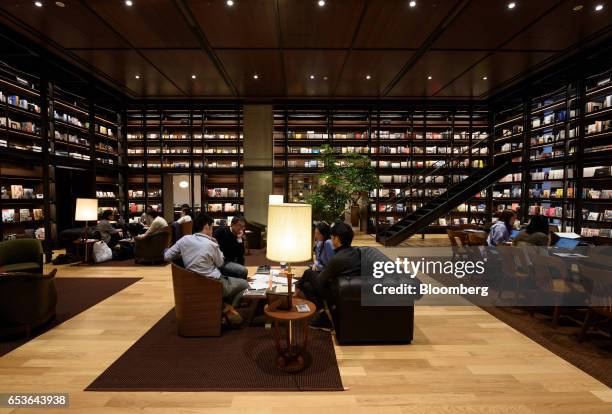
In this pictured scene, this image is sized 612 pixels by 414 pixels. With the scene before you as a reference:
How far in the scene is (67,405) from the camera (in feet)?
7.32

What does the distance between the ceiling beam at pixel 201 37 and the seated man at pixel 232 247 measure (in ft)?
11.1

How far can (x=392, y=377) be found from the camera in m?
2.58

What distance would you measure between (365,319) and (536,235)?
2812 mm

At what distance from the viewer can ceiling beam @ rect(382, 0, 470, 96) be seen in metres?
4.83

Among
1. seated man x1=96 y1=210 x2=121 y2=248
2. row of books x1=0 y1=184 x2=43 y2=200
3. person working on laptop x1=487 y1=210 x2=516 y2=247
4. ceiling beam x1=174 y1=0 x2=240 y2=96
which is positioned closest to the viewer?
ceiling beam x1=174 y1=0 x2=240 y2=96

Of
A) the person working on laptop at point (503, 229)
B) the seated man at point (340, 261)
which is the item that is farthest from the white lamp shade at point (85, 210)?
the person working on laptop at point (503, 229)

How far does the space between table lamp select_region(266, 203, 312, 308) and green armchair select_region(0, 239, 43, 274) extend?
4.25m

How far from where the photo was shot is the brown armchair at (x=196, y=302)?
10.3 ft

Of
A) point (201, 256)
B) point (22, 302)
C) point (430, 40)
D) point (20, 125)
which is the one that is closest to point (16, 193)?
point (20, 125)

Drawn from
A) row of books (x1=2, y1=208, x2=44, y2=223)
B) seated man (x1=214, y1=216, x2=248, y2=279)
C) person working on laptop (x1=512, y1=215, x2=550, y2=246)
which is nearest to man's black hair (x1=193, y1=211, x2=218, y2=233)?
seated man (x1=214, y1=216, x2=248, y2=279)

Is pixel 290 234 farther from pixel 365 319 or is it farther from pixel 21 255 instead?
pixel 21 255

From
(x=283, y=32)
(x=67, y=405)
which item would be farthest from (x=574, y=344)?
(x=283, y=32)

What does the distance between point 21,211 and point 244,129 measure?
18.8 ft

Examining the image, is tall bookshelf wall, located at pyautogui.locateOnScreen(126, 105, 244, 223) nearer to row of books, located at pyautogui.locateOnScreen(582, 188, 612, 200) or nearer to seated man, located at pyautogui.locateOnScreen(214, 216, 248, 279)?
seated man, located at pyautogui.locateOnScreen(214, 216, 248, 279)
